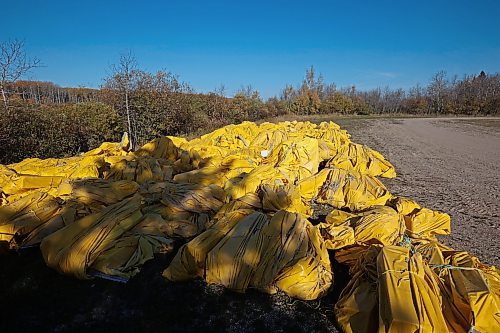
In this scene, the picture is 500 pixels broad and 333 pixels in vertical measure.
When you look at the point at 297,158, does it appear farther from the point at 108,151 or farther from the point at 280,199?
the point at 108,151

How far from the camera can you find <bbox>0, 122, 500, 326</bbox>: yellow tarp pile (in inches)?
95.3

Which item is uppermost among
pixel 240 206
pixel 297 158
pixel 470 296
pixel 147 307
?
pixel 297 158

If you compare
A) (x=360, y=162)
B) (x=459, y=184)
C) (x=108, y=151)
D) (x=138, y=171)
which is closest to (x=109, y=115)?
(x=108, y=151)

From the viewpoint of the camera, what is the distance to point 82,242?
3.37 meters

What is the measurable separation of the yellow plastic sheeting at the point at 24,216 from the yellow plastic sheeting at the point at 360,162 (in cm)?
528

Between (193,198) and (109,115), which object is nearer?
(193,198)

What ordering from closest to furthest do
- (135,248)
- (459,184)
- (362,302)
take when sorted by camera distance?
(362,302) → (135,248) → (459,184)

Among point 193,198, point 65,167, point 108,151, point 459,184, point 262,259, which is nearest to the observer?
point 262,259

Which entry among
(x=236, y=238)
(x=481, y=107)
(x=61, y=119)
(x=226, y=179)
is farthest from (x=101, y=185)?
(x=481, y=107)

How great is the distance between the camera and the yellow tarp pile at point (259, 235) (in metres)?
2.42

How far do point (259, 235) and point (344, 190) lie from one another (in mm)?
2764

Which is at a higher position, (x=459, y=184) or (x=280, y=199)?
(x=280, y=199)

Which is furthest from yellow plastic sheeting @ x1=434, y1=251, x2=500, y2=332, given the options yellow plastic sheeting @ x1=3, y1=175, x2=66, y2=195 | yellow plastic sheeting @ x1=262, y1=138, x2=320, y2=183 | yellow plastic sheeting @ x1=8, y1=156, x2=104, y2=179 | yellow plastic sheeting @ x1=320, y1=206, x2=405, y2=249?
yellow plastic sheeting @ x1=8, y1=156, x2=104, y2=179

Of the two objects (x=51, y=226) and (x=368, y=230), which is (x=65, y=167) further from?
(x=368, y=230)
